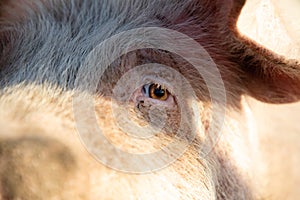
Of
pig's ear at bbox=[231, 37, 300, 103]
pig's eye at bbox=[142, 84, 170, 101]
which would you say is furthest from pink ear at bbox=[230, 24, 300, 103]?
pig's eye at bbox=[142, 84, 170, 101]

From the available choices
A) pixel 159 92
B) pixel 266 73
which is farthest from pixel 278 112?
pixel 159 92

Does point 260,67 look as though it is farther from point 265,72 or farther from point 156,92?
point 156,92

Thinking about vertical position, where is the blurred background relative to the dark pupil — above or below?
above

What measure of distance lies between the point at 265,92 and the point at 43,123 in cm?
58

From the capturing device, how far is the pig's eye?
1409 millimetres

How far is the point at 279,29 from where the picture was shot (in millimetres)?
1349

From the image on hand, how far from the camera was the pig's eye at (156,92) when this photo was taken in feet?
4.62

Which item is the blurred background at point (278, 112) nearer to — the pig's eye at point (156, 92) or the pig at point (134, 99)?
the pig at point (134, 99)

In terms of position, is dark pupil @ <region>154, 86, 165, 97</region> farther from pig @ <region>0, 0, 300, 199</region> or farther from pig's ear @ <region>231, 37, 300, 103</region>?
pig's ear @ <region>231, 37, 300, 103</region>

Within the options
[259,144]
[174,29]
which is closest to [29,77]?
[174,29]

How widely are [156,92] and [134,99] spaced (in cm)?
6

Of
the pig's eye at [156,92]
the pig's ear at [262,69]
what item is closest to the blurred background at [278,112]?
the pig's ear at [262,69]

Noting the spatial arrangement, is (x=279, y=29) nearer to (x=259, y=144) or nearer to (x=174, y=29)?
(x=174, y=29)

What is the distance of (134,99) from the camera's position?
1383mm
